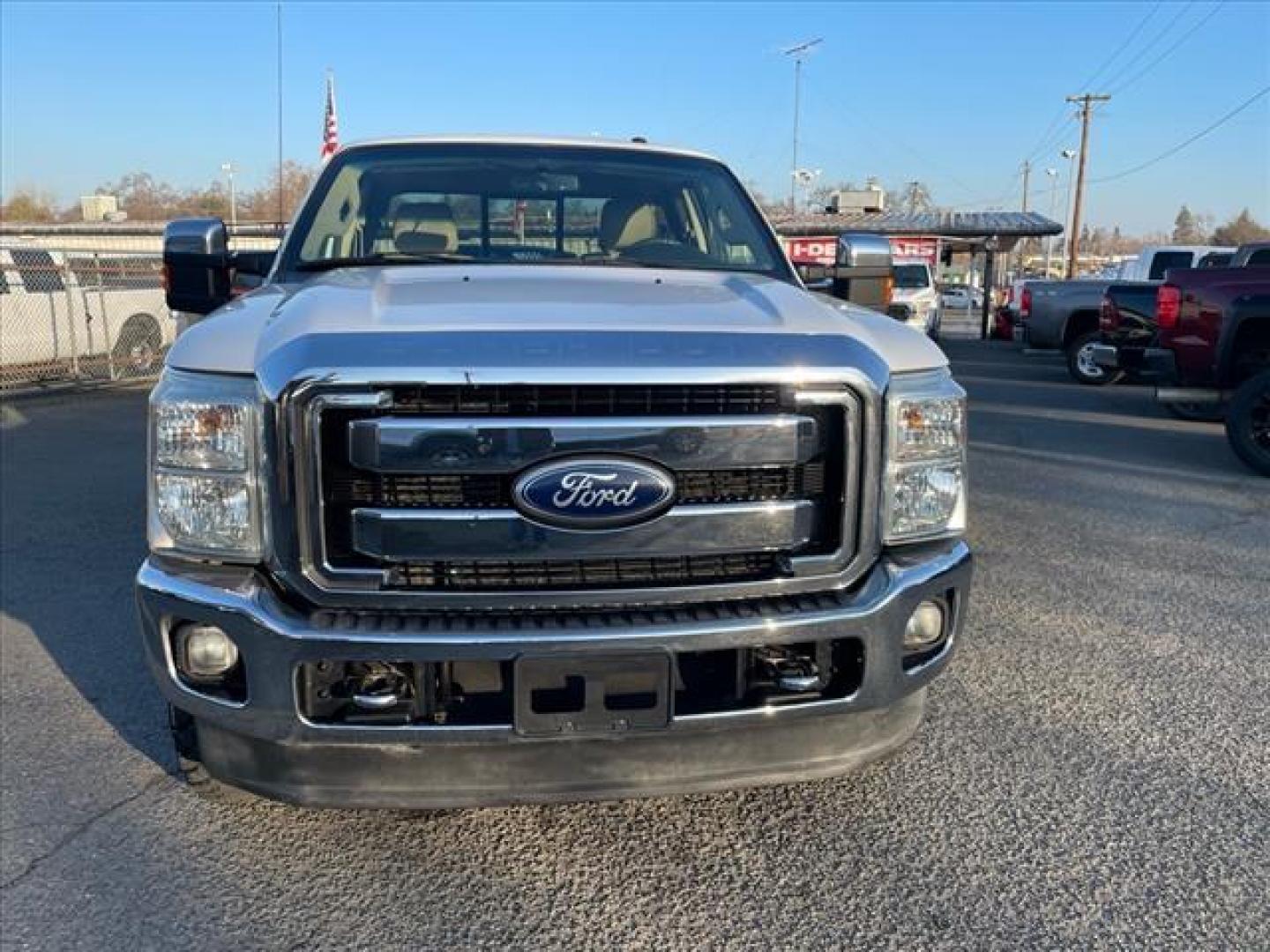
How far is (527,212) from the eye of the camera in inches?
157

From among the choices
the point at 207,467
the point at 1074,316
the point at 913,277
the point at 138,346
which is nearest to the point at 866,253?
the point at 207,467

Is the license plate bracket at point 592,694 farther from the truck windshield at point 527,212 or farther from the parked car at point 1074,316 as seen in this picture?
the parked car at point 1074,316

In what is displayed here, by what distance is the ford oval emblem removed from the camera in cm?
240

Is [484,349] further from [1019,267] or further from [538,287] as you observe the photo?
[1019,267]

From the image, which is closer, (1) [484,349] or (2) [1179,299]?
(1) [484,349]

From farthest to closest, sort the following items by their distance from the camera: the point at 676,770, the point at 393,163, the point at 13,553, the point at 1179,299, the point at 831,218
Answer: the point at 831,218
the point at 1179,299
the point at 13,553
the point at 393,163
the point at 676,770

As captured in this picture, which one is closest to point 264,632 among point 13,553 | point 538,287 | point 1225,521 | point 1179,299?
point 538,287

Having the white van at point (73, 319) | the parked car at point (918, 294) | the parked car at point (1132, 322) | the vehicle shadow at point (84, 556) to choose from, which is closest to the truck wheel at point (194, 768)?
the vehicle shadow at point (84, 556)

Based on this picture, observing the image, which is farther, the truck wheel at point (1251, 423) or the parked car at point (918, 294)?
the parked car at point (918, 294)

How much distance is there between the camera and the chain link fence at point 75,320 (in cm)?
1355

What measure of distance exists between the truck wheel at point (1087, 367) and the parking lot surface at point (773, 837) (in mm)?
11536

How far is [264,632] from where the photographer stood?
7.77 feet

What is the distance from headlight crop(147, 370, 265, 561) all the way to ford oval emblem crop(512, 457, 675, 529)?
2.07ft

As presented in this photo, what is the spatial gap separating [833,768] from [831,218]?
3547 centimetres
